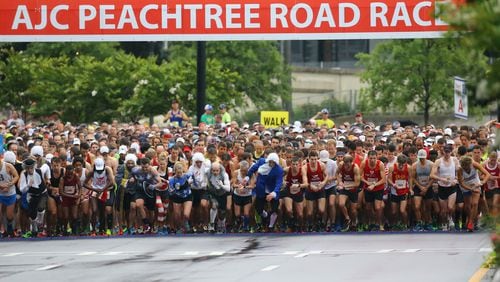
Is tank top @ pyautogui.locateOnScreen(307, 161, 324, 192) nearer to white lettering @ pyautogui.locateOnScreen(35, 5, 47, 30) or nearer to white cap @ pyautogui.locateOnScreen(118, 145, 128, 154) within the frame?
white cap @ pyautogui.locateOnScreen(118, 145, 128, 154)

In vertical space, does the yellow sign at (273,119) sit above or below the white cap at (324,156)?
above

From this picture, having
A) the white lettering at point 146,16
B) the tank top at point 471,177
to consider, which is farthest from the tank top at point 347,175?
the white lettering at point 146,16

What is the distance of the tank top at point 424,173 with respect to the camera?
1054 inches

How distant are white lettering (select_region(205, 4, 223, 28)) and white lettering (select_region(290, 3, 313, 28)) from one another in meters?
1.55

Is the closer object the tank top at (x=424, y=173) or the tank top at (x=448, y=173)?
the tank top at (x=448, y=173)

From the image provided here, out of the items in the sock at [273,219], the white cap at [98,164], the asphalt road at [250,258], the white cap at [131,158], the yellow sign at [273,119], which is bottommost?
the asphalt road at [250,258]

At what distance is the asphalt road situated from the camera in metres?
18.9

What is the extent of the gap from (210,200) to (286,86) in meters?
30.6

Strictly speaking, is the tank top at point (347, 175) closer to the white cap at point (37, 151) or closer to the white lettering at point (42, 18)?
Answer: the white cap at point (37, 151)

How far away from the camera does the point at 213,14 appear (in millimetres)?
31562

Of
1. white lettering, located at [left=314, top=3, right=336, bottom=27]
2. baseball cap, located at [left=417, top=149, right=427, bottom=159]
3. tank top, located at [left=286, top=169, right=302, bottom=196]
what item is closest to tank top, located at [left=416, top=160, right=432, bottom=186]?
baseball cap, located at [left=417, top=149, right=427, bottom=159]

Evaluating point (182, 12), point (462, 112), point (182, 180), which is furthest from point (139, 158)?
point (462, 112)

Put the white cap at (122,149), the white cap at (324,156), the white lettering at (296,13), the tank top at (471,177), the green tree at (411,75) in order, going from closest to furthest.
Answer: the tank top at (471,177)
the white cap at (324,156)
the white cap at (122,149)
the white lettering at (296,13)
the green tree at (411,75)

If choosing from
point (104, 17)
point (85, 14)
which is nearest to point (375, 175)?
point (104, 17)
